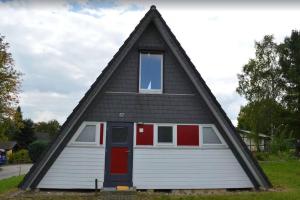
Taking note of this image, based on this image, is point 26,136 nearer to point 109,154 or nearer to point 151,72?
point 109,154

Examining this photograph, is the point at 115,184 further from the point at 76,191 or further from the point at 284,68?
the point at 284,68

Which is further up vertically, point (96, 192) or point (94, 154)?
point (94, 154)

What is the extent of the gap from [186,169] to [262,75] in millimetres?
32134

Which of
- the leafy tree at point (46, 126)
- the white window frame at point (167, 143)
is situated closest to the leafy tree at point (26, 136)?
the leafy tree at point (46, 126)

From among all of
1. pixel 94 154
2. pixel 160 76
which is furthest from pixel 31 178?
pixel 160 76

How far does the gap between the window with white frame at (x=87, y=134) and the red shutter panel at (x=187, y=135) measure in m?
2.88

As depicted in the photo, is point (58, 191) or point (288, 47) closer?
point (58, 191)

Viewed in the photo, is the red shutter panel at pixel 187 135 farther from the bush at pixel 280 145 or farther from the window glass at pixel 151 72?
the bush at pixel 280 145

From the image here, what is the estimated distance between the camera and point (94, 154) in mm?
12859

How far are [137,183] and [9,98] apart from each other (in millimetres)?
27349

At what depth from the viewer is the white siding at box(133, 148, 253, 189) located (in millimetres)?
12977

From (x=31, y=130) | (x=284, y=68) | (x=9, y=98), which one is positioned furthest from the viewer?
(x=31, y=130)

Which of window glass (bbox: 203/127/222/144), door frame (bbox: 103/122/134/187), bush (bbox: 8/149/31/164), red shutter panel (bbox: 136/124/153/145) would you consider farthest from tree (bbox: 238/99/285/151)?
door frame (bbox: 103/122/134/187)

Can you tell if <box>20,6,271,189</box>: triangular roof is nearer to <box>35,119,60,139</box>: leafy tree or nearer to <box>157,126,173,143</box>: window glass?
<box>157,126,173,143</box>: window glass
